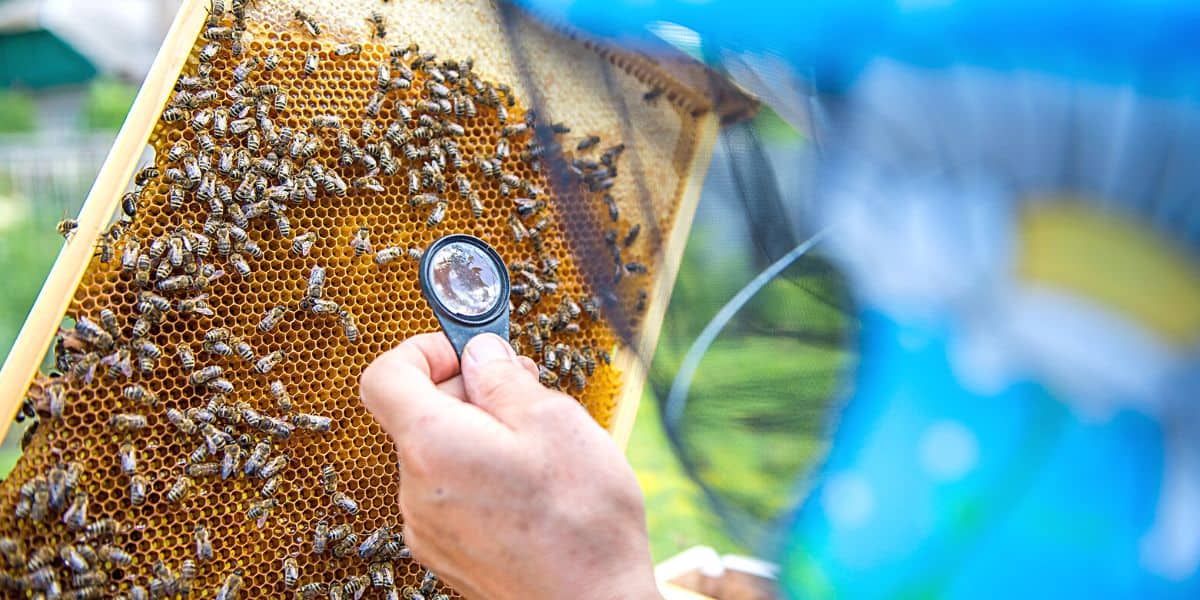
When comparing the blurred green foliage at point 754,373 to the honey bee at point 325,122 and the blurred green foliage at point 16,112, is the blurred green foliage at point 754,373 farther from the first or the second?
the blurred green foliage at point 16,112

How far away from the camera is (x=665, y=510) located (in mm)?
4172

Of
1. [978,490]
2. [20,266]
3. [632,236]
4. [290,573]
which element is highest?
[978,490]

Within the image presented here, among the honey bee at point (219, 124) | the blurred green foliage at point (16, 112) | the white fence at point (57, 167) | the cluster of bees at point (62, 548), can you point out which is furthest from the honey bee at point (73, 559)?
the blurred green foliage at point (16, 112)

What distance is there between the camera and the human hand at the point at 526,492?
1.41 m

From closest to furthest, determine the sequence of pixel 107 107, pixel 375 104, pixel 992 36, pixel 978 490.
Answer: pixel 992 36, pixel 978 490, pixel 375 104, pixel 107 107

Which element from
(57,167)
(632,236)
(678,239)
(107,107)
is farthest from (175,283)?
(57,167)

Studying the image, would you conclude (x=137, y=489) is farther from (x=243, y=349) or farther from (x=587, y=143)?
(x=587, y=143)

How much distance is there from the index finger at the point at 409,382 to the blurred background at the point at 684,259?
593 millimetres

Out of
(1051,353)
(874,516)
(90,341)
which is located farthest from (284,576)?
(1051,353)

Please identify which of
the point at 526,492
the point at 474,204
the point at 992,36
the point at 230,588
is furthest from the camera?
the point at 474,204

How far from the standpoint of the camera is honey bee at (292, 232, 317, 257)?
232 centimetres

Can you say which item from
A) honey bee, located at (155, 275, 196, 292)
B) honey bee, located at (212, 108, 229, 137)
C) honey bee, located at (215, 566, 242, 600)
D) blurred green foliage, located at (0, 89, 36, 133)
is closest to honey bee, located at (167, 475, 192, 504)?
honey bee, located at (215, 566, 242, 600)

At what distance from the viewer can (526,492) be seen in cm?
140

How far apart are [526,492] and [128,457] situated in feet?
4.17
